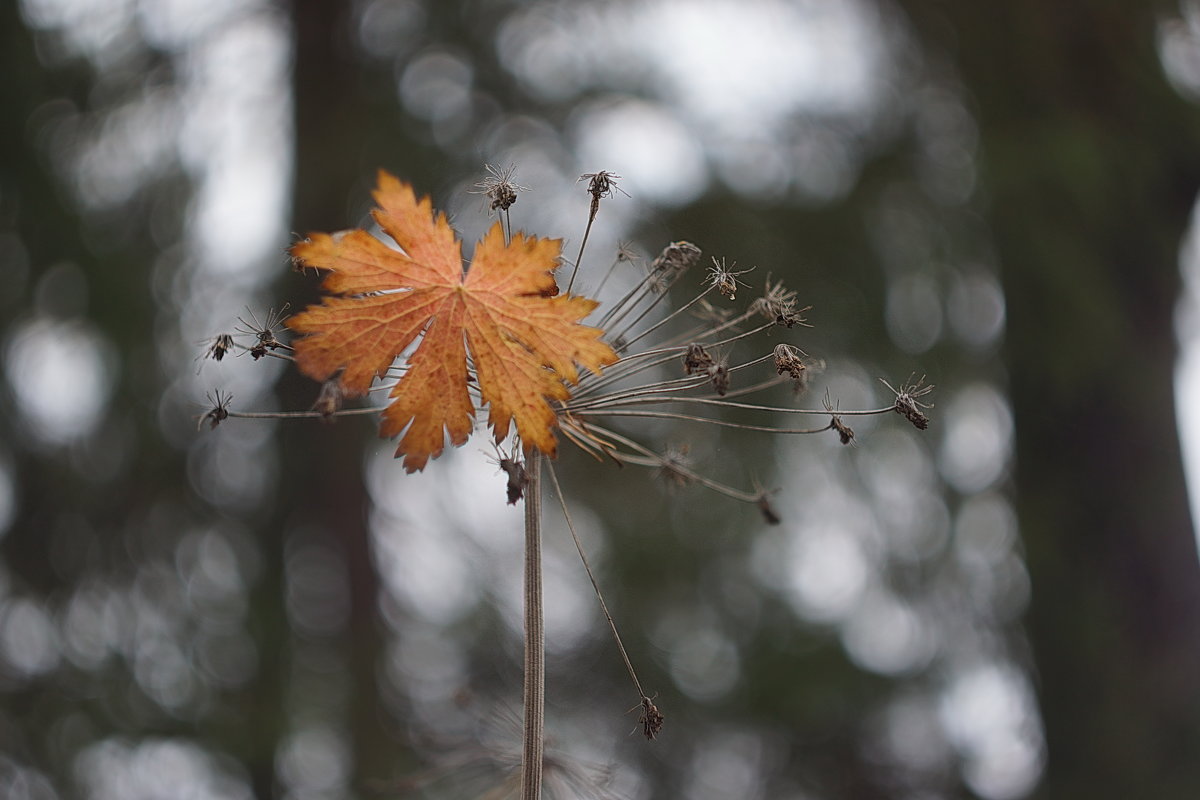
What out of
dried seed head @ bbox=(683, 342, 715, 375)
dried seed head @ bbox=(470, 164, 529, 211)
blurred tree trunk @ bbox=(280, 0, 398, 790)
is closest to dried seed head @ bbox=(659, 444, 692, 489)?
dried seed head @ bbox=(683, 342, 715, 375)

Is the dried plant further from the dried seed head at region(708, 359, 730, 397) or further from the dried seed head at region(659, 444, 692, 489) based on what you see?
the dried seed head at region(659, 444, 692, 489)

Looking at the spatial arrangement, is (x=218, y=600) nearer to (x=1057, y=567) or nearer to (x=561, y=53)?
(x=561, y=53)

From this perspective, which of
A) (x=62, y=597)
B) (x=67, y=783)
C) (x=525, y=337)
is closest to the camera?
(x=525, y=337)

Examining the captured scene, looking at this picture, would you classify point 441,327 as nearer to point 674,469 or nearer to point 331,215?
point 674,469

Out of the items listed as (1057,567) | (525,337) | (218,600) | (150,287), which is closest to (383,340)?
(525,337)

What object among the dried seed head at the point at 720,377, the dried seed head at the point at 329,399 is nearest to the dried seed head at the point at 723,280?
the dried seed head at the point at 720,377
